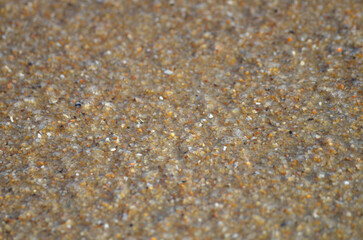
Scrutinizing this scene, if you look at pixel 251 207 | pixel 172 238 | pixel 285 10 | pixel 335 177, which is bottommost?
pixel 172 238

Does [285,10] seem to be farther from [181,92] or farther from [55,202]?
[55,202]

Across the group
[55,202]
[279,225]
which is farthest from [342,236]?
[55,202]

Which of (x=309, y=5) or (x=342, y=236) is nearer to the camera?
(x=342, y=236)

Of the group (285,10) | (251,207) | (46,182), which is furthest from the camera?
(285,10)

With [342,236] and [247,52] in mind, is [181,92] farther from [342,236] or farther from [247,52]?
[342,236]

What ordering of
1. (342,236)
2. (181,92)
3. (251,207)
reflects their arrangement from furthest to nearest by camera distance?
(181,92), (251,207), (342,236)

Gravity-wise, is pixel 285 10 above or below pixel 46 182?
above
